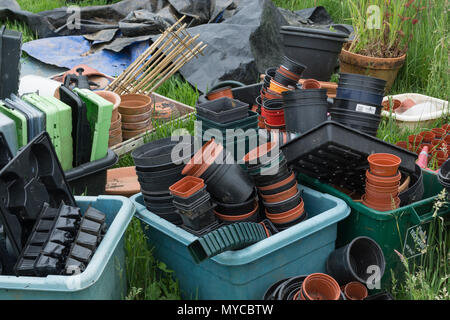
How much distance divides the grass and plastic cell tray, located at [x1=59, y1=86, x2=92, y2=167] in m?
0.44

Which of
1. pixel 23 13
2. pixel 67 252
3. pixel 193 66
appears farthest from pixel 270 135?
pixel 23 13

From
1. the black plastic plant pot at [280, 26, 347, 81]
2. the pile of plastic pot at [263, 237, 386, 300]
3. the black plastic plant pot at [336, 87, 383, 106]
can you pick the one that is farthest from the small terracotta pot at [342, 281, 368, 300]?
the black plastic plant pot at [280, 26, 347, 81]

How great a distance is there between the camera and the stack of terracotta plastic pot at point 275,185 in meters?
2.26

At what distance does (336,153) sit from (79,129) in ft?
4.12

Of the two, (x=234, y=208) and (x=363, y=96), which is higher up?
(x=363, y=96)

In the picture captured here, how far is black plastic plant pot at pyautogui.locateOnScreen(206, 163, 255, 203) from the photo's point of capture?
7.24 feet

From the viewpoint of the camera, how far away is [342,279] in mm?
2285

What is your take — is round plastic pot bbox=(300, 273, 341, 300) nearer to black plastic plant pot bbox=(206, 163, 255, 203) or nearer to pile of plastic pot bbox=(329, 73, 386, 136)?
black plastic plant pot bbox=(206, 163, 255, 203)

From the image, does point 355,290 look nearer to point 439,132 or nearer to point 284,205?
point 284,205

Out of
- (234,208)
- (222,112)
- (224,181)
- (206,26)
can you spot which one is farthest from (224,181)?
(206,26)

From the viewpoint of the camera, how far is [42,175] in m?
2.15

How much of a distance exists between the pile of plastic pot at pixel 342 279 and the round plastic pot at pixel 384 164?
0.30 metres

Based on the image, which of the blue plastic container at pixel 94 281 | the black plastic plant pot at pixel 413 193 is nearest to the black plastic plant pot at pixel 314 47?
the black plastic plant pot at pixel 413 193
